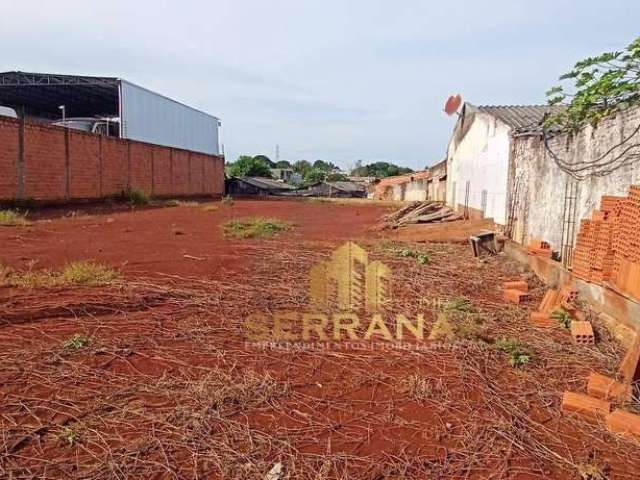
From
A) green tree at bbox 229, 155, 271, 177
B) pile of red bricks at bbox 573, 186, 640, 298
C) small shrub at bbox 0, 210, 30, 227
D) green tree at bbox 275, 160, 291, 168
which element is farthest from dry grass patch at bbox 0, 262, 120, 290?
green tree at bbox 275, 160, 291, 168

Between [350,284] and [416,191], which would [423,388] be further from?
[416,191]

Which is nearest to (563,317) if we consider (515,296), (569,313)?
(569,313)

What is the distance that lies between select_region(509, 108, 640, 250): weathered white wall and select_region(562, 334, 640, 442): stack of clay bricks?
226cm

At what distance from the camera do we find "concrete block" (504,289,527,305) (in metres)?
5.06

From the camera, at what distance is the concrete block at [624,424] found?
96.8 inches

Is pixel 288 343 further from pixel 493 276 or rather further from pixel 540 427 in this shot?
pixel 493 276

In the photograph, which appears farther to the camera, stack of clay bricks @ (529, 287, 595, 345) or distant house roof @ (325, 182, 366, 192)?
distant house roof @ (325, 182, 366, 192)

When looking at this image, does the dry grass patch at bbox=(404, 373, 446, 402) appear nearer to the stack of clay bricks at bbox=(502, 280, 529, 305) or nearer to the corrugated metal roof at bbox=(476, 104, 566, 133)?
the stack of clay bricks at bbox=(502, 280, 529, 305)

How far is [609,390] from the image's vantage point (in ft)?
9.31

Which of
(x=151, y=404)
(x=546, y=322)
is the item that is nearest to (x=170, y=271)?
(x=151, y=404)

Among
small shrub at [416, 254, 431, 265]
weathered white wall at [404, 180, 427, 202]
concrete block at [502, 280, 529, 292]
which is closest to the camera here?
concrete block at [502, 280, 529, 292]

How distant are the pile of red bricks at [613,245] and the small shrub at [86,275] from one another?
16.6 ft

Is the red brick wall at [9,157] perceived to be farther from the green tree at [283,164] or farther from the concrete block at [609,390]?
the green tree at [283,164]

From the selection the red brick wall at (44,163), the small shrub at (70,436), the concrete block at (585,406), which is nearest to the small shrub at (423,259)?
the concrete block at (585,406)
